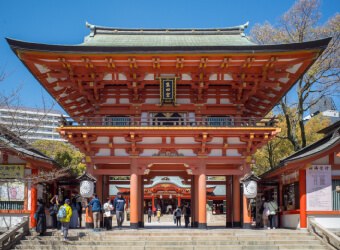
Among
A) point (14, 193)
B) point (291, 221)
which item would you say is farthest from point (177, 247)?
point (14, 193)

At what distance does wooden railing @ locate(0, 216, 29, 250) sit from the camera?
534 inches

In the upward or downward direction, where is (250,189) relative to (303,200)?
upward

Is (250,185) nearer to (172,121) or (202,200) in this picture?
(202,200)

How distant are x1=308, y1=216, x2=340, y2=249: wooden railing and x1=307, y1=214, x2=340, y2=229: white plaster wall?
1.77 ft

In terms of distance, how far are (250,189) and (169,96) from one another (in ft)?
17.0

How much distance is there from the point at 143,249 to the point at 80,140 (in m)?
5.98

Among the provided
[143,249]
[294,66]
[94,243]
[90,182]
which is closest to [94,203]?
[90,182]

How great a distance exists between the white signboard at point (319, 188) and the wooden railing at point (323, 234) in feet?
2.59

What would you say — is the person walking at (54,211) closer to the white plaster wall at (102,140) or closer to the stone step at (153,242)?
the stone step at (153,242)

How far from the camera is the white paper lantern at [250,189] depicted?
1716 centimetres

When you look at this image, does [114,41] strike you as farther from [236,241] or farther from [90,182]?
[236,241]

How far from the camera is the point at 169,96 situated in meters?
18.4

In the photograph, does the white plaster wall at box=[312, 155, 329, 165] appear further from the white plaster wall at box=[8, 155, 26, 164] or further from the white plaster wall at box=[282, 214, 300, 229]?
the white plaster wall at box=[8, 155, 26, 164]

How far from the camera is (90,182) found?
17.0 m
